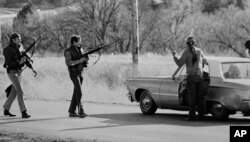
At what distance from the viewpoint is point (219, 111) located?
15.6 m

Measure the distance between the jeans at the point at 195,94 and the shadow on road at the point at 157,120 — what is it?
282mm

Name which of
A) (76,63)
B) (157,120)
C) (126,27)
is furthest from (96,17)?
(157,120)

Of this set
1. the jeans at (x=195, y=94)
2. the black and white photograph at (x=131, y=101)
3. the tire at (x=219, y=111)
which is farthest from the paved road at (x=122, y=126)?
the jeans at (x=195, y=94)

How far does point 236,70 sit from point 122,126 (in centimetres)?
281

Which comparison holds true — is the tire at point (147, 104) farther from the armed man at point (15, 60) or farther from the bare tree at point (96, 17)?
the bare tree at point (96, 17)

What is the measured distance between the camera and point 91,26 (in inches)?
2635

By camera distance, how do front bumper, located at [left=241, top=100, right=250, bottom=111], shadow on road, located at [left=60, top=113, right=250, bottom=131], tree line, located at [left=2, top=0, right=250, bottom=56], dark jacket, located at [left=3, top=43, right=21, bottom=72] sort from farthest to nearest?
1. tree line, located at [left=2, top=0, right=250, bottom=56]
2. dark jacket, located at [left=3, top=43, right=21, bottom=72]
3. shadow on road, located at [left=60, top=113, right=250, bottom=131]
4. front bumper, located at [left=241, top=100, right=250, bottom=111]

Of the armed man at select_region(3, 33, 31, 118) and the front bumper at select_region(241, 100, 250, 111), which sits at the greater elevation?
the armed man at select_region(3, 33, 31, 118)

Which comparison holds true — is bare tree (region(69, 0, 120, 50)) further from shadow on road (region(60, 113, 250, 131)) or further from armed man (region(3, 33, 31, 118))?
armed man (region(3, 33, 31, 118))

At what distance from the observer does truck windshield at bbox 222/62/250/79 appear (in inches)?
622

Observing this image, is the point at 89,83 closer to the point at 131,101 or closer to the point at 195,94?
the point at 131,101

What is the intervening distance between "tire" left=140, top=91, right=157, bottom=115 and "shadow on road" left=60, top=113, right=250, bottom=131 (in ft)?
0.52

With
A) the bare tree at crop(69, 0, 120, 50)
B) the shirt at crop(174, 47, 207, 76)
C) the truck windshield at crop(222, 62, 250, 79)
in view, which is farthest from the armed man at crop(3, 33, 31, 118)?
the bare tree at crop(69, 0, 120, 50)

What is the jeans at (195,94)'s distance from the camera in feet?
51.7
